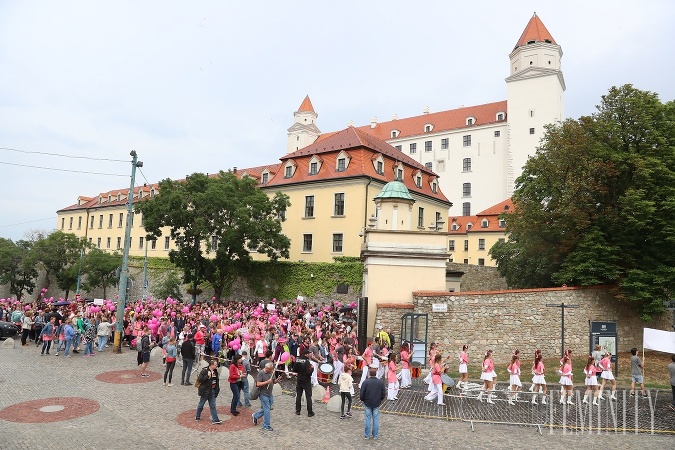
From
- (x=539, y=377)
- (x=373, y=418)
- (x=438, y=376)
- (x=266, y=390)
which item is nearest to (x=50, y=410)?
(x=266, y=390)

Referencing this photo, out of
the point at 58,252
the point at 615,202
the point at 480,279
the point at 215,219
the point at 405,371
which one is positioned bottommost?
the point at 405,371

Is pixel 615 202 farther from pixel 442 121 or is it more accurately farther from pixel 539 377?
pixel 442 121

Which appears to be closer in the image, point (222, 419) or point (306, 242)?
point (222, 419)

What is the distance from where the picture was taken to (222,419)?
11.5m

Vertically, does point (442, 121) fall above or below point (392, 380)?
above

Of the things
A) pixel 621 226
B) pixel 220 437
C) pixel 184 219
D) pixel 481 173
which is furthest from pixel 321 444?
pixel 481 173

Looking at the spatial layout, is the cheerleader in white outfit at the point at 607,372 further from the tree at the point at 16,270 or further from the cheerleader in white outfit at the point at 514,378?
the tree at the point at 16,270

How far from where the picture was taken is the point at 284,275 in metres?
39.8

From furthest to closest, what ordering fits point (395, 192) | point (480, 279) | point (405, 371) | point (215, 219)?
point (480, 279), point (215, 219), point (395, 192), point (405, 371)

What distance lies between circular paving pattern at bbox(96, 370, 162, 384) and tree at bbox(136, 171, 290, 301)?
64.9ft

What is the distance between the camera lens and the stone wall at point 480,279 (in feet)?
157

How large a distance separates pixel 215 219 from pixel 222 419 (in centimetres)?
2640

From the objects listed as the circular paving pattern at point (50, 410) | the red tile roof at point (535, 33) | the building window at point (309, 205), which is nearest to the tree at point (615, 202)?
the building window at point (309, 205)

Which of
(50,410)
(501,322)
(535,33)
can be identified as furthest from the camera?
(535,33)
